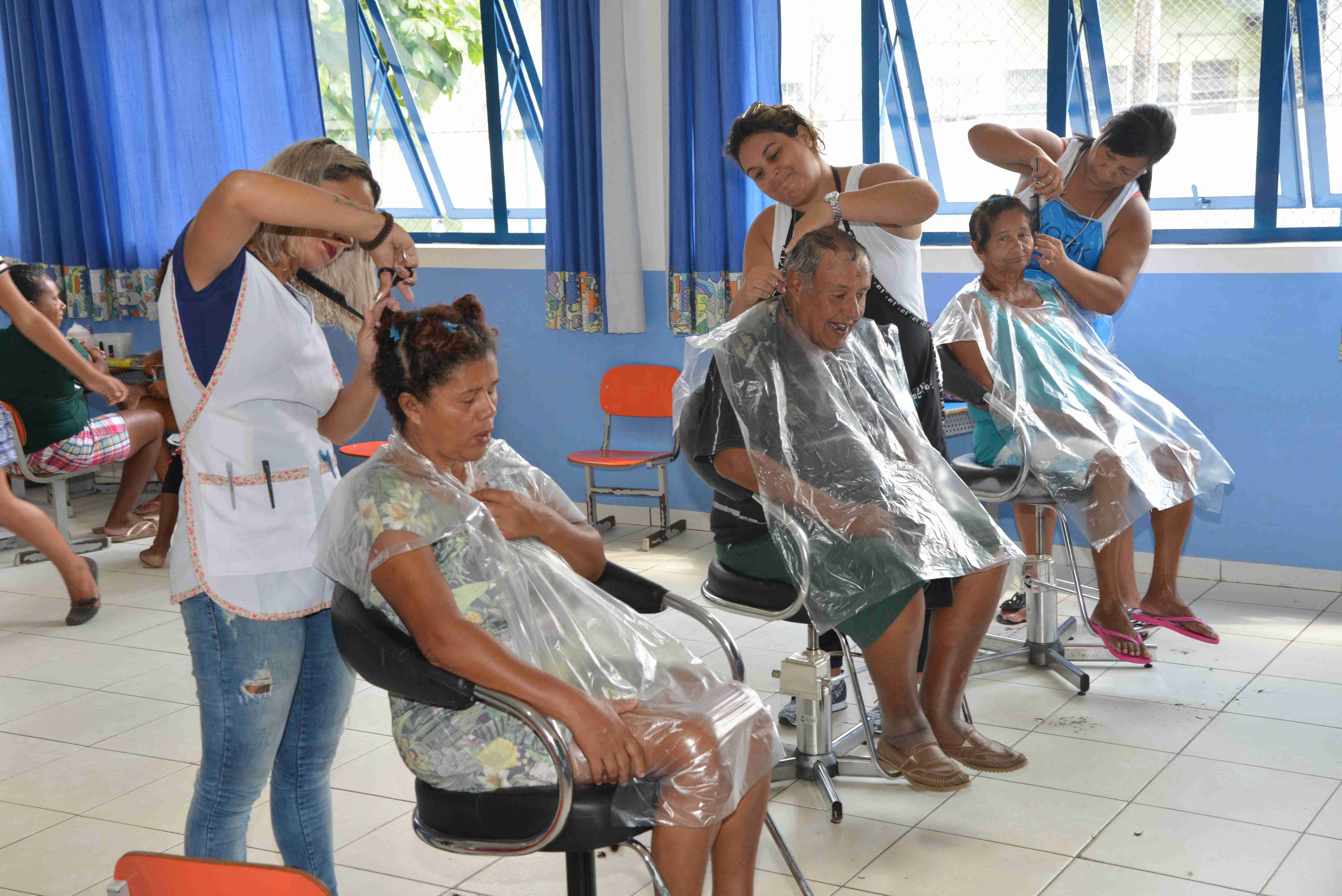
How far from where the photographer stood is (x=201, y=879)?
109 centimetres

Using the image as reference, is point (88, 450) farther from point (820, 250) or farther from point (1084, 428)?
point (1084, 428)

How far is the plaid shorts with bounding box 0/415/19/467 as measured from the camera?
4.43 meters

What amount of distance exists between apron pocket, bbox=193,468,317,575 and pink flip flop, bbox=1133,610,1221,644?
241 cm

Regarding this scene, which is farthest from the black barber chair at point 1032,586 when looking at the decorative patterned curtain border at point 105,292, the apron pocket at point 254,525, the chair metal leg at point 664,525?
the decorative patterned curtain border at point 105,292

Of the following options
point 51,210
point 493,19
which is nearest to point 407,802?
point 493,19

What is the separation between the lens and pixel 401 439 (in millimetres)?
1862

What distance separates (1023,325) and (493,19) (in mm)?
3030

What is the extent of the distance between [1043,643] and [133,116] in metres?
A: 4.99

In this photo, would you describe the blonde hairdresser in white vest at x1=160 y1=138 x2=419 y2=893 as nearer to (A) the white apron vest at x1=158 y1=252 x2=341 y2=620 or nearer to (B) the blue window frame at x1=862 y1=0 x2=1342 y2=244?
(A) the white apron vest at x1=158 y1=252 x2=341 y2=620

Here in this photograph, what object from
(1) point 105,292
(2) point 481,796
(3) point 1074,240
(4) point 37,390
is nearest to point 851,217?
(3) point 1074,240

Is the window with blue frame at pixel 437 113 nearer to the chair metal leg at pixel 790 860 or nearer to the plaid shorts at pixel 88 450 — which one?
the plaid shorts at pixel 88 450

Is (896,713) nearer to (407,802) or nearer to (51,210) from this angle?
(407,802)

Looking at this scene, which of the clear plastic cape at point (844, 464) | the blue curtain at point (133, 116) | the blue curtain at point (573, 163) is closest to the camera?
the clear plastic cape at point (844, 464)

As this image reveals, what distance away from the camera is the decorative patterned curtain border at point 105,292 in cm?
607
